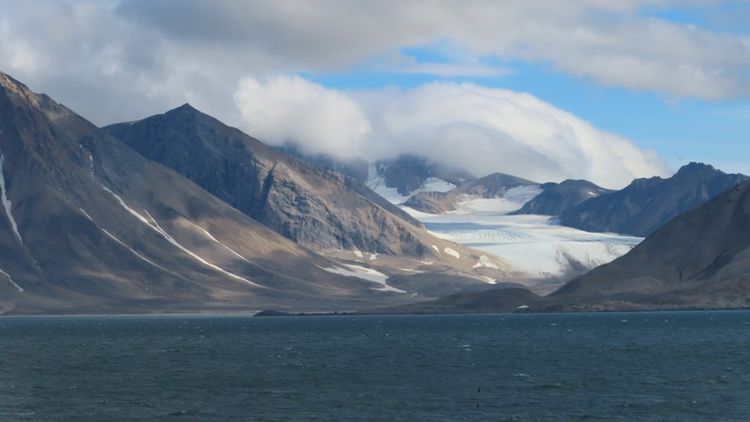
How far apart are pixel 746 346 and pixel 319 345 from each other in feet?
191

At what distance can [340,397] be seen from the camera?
364ft

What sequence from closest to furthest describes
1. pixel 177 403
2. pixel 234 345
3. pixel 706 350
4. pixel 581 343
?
pixel 177 403 → pixel 706 350 → pixel 581 343 → pixel 234 345

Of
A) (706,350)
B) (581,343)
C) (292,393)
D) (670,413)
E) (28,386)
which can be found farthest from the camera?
(581,343)

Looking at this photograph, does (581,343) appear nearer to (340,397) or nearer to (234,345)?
(234,345)

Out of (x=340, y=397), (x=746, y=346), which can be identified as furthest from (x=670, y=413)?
(x=746, y=346)

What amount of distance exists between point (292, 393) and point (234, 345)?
3127 inches

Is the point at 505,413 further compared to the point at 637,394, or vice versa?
the point at 637,394

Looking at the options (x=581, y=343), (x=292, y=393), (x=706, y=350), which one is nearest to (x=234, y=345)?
(x=581, y=343)

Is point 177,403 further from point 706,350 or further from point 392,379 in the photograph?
point 706,350

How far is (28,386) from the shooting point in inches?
4801

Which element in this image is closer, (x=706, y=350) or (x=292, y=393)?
(x=292, y=393)

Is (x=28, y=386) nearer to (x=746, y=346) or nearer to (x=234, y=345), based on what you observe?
(x=234, y=345)

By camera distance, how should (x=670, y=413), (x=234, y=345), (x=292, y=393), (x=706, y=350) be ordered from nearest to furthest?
(x=670, y=413)
(x=292, y=393)
(x=706, y=350)
(x=234, y=345)

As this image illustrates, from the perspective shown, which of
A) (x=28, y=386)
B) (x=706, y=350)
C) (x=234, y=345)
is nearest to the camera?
(x=28, y=386)
